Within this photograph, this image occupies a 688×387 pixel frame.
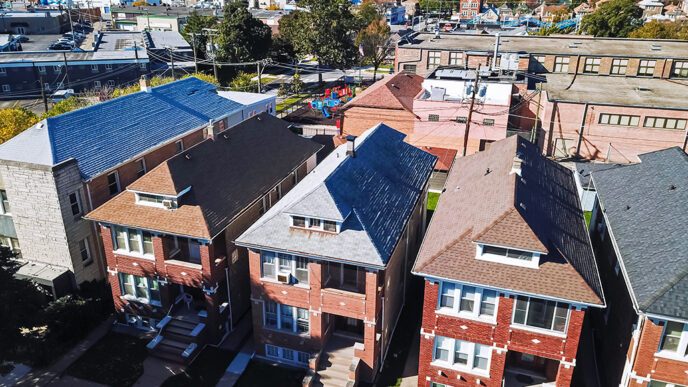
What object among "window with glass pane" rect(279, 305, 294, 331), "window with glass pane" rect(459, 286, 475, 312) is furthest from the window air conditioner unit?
"window with glass pane" rect(459, 286, 475, 312)

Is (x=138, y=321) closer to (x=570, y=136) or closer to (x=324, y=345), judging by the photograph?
(x=324, y=345)

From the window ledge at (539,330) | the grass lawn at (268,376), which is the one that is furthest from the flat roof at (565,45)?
the grass lawn at (268,376)

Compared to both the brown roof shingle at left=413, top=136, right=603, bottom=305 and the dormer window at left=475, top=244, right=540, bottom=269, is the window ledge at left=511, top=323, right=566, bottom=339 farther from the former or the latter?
the dormer window at left=475, top=244, right=540, bottom=269

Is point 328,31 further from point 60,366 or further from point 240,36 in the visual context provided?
point 60,366

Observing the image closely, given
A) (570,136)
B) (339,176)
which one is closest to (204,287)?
(339,176)

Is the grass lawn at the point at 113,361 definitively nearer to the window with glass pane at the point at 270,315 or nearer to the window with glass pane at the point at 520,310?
the window with glass pane at the point at 270,315
